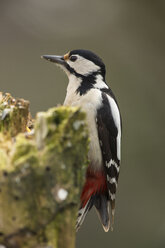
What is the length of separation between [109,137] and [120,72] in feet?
7.71

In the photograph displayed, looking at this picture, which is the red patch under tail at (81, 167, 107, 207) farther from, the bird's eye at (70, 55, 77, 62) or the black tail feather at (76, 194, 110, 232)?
the bird's eye at (70, 55, 77, 62)

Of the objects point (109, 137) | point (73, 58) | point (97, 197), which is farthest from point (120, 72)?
point (97, 197)

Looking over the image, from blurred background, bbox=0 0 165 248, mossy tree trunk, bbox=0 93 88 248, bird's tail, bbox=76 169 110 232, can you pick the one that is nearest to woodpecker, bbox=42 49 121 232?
bird's tail, bbox=76 169 110 232

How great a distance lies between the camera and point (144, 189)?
405 centimetres

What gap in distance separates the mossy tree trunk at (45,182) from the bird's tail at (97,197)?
849 mm

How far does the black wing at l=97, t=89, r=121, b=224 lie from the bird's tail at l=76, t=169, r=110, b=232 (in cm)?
4

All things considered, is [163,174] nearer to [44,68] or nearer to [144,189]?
[144,189]

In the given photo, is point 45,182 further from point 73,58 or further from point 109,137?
point 73,58

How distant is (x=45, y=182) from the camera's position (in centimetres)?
103

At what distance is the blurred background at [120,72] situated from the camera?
382cm

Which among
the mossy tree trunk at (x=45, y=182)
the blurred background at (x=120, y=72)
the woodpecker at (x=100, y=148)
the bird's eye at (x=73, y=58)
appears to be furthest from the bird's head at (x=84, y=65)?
the blurred background at (x=120, y=72)

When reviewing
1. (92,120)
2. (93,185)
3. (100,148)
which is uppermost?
(92,120)

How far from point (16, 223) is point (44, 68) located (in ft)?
10.9

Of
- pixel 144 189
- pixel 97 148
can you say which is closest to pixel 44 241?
pixel 97 148
